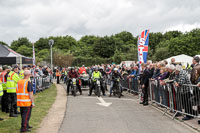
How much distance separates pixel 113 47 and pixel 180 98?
73.2 meters

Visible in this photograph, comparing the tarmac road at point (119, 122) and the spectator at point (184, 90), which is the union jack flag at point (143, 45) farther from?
the spectator at point (184, 90)

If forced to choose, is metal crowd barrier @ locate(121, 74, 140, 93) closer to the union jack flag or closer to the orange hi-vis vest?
the union jack flag

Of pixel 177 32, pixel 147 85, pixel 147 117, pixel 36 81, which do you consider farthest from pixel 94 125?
pixel 177 32

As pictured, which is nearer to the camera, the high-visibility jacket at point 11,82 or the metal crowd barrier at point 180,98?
the metal crowd barrier at point 180,98

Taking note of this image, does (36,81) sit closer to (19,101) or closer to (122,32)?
(19,101)

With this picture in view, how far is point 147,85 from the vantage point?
12.3 meters

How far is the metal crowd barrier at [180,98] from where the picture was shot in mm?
7789

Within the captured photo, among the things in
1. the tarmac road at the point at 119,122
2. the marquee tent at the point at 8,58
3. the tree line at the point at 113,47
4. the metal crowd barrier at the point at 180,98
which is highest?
the tree line at the point at 113,47

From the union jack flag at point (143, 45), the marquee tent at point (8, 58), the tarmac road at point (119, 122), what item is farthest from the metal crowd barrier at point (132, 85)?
the marquee tent at point (8, 58)

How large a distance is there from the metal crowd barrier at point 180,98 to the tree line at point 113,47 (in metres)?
52.3

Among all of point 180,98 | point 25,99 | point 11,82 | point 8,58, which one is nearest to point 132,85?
point 180,98

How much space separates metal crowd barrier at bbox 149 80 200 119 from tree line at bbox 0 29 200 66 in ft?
172

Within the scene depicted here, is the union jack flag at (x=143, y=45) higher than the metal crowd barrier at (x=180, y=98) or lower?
higher

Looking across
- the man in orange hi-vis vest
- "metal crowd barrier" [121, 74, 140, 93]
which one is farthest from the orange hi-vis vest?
"metal crowd barrier" [121, 74, 140, 93]
